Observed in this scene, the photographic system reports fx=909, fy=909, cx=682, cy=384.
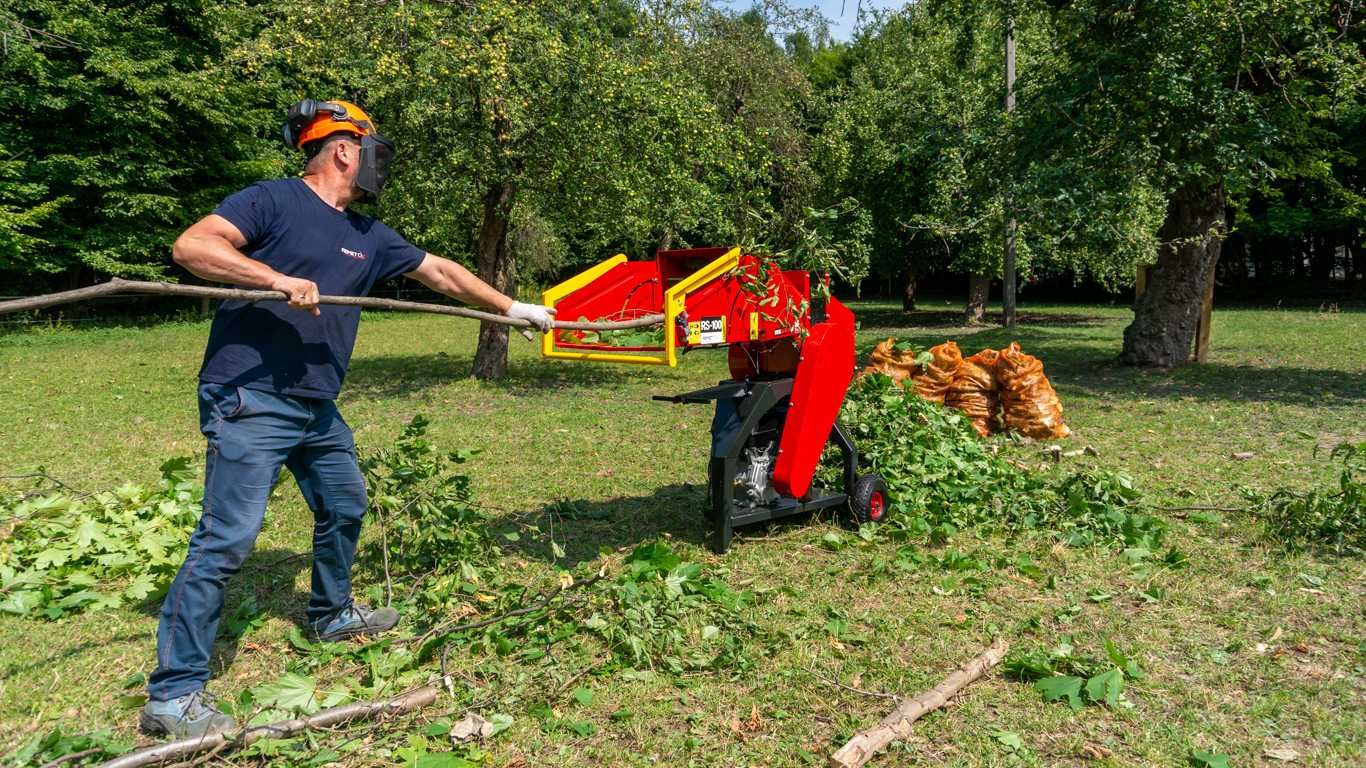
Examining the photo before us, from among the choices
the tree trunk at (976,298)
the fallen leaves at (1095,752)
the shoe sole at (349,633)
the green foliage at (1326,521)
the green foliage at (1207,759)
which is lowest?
the fallen leaves at (1095,752)

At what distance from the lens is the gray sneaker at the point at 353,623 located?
14.1ft

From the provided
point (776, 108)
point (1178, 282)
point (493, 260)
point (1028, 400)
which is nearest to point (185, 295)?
point (1028, 400)

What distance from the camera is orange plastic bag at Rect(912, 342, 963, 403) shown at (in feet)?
30.2

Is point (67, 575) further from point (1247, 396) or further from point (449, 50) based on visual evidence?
point (1247, 396)

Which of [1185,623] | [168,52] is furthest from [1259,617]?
[168,52]

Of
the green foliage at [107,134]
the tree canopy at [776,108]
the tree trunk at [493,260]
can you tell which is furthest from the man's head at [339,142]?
the green foliage at [107,134]

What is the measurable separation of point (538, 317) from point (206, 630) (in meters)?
1.90

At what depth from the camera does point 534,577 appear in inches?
203

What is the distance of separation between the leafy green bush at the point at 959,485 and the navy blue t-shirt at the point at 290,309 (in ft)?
11.8

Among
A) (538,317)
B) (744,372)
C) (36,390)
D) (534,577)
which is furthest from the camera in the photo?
(36,390)

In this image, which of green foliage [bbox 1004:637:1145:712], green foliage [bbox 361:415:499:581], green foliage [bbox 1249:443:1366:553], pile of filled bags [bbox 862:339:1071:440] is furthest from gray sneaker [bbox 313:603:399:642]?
pile of filled bags [bbox 862:339:1071:440]

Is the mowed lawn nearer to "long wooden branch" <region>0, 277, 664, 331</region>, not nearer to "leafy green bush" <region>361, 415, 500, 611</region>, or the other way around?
"leafy green bush" <region>361, 415, 500, 611</region>

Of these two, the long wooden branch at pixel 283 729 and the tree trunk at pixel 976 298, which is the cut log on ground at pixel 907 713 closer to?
the long wooden branch at pixel 283 729

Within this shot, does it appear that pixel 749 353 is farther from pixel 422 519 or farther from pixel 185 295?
pixel 185 295
